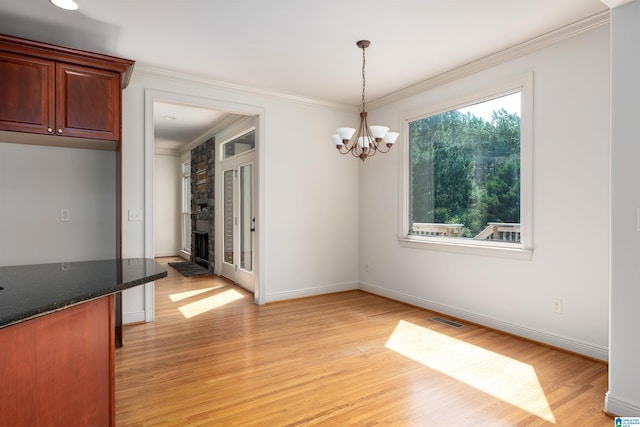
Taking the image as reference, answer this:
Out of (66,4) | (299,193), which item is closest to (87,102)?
(66,4)

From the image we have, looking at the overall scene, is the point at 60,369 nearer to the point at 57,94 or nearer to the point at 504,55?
the point at 57,94

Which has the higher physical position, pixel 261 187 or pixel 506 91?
pixel 506 91

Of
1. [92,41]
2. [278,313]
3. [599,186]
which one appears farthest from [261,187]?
[599,186]

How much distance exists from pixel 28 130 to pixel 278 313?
2.92m

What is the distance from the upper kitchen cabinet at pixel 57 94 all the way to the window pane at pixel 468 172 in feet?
10.8

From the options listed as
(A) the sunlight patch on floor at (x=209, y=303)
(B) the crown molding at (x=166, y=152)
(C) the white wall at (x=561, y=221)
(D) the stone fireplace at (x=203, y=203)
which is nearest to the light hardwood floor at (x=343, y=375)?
(A) the sunlight patch on floor at (x=209, y=303)

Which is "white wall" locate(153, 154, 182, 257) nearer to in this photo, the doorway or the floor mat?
the floor mat

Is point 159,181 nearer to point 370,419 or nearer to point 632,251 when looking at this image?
point 370,419

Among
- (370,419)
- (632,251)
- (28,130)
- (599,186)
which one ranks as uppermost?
(28,130)

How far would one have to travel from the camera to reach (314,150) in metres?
5.15

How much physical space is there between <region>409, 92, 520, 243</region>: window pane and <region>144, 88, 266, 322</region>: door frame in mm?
1905

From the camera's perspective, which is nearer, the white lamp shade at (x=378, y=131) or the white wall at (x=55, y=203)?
the white lamp shade at (x=378, y=131)

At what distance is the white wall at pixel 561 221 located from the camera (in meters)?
2.93

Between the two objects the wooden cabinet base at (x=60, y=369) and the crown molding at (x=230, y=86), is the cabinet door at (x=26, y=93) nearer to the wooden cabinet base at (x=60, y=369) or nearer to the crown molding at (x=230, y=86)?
the crown molding at (x=230, y=86)
